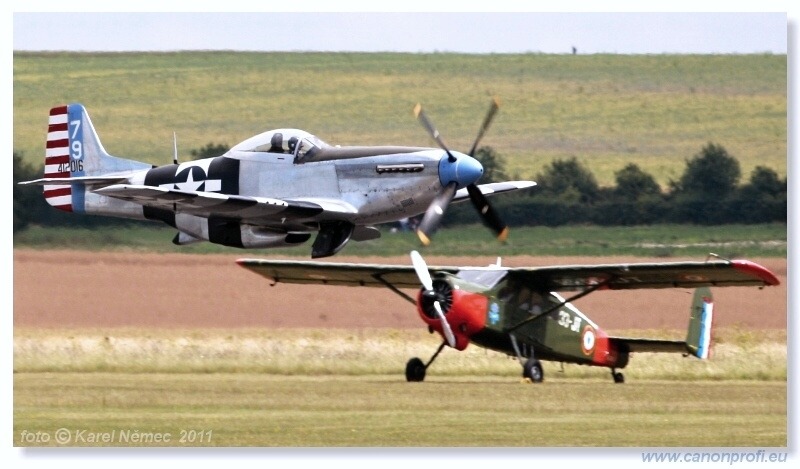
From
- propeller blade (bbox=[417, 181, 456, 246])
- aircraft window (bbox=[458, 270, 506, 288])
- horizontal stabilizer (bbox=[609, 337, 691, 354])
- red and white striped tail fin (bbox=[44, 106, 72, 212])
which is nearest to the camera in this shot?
propeller blade (bbox=[417, 181, 456, 246])

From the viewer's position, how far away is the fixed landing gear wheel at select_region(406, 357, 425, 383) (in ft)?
86.5

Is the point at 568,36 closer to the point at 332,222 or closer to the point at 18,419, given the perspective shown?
the point at 332,222

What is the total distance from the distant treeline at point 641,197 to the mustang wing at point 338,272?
16.2 ft

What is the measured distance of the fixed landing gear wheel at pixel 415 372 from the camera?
26.4 meters

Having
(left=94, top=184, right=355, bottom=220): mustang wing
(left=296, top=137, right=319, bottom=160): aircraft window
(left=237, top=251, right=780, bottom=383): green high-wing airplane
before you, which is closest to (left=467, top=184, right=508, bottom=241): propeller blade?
(left=94, top=184, right=355, bottom=220): mustang wing

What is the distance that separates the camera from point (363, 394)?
76.8 ft

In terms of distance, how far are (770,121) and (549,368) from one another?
34.6ft

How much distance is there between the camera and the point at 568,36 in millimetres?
26000

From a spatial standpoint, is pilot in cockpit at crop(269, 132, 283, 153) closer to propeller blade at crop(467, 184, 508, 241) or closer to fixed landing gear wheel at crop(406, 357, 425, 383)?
propeller blade at crop(467, 184, 508, 241)

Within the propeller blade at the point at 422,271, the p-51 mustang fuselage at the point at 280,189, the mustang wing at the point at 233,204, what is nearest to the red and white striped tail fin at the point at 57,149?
the p-51 mustang fuselage at the point at 280,189

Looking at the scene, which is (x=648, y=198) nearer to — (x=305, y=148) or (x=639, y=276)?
(x=639, y=276)

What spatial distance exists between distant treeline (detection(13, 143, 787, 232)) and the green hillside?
0.41 m

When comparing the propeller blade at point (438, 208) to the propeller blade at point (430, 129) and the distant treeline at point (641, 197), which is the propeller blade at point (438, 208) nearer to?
the propeller blade at point (430, 129)

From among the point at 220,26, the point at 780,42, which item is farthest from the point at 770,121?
the point at 220,26
